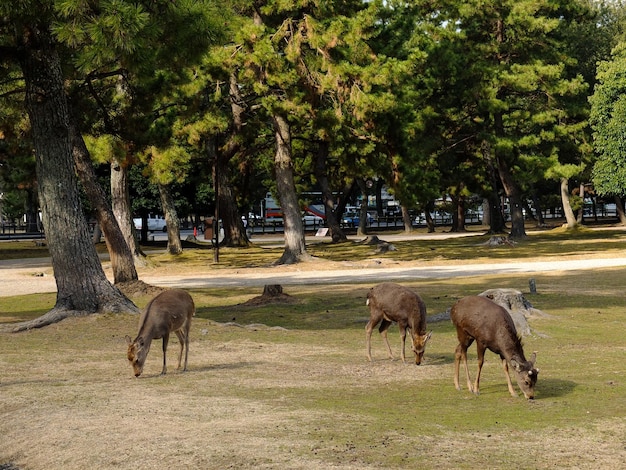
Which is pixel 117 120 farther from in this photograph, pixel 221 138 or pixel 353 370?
pixel 221 138

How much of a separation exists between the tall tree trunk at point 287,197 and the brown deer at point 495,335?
30141 millimetres

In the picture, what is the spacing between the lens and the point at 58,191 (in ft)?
70.9

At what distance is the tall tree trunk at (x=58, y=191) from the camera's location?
2148cm

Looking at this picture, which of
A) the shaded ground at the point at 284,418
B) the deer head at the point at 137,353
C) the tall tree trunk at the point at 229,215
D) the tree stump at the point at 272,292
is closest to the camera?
the shaded ground at the point at 284,418

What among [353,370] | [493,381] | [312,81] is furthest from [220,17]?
[312,81]

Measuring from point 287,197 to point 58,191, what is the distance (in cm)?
2167

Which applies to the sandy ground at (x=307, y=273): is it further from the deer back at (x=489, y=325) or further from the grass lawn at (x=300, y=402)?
the deer back at (x=489, y=325)

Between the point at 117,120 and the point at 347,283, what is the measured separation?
880 centimetres

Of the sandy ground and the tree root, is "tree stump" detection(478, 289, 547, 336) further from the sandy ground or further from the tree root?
the sandy ground

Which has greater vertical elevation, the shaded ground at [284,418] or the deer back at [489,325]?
the deer back at [489,325]

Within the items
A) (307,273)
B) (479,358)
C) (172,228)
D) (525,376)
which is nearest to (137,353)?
(479,358)

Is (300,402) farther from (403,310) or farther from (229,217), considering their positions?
(229,217)

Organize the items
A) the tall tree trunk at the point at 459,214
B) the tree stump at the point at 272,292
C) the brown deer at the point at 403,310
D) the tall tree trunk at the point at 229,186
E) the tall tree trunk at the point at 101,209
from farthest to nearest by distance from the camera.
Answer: the tall tree trunk at the point at 459,214 < the tall tree trunk at the point at 229,186 < the tall tree trunk at the point at 101,209 < the tree stump at the point at 272,292 < the brown deer at the point at 403,310

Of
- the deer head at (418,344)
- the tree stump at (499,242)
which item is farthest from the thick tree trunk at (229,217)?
the deer head at (418,344)
